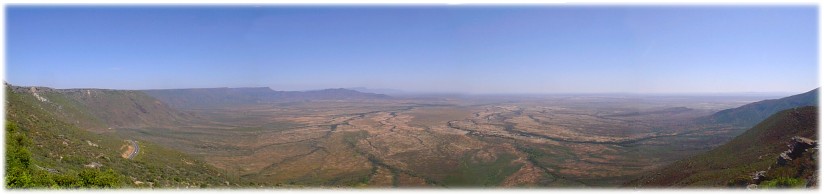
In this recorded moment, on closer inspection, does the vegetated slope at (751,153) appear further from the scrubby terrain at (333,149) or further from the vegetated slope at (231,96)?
the vegetated slope at (231,96)

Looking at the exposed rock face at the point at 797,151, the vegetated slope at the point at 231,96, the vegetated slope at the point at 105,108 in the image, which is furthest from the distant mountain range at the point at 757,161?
the vegetated slope at the point at 231,96

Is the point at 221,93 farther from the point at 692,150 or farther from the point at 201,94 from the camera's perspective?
the point at 692,150

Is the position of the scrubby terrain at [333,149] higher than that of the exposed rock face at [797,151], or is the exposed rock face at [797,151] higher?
the exposed rock face at [797,151]

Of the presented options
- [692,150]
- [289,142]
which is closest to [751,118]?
[692,150]

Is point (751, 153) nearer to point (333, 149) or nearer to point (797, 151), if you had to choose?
point (797, 151)

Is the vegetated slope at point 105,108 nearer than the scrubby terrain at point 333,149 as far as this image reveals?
No

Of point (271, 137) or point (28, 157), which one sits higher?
point (28, 157)

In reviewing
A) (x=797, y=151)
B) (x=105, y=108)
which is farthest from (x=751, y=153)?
(x=105, y=108)
